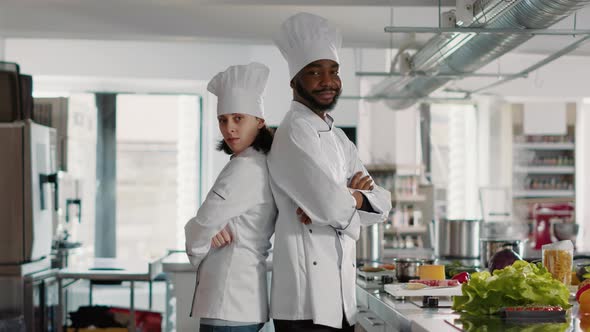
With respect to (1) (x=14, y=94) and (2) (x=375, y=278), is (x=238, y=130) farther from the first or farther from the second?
(1) (x=14, y=94)

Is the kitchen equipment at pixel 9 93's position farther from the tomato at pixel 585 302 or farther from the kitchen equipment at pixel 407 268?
the tomato at pixel 585 302

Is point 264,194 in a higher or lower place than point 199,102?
lower

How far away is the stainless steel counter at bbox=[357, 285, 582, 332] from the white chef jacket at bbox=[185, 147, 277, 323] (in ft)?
1.43

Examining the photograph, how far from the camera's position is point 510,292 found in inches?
92.2

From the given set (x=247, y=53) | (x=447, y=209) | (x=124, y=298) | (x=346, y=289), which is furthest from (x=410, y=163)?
(x=346, y=289)

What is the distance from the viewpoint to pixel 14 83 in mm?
4543

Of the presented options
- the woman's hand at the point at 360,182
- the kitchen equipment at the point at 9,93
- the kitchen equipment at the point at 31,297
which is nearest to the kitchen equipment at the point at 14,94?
the kitchen equipment at the point at 9,93

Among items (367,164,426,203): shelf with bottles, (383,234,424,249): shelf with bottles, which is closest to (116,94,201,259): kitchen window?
(367,164,426,203): shelf with bottles

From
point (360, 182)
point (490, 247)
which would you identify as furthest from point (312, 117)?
point (490, 247)

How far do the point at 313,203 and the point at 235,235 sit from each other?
11.1 inches

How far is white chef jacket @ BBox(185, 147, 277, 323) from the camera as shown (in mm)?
2486

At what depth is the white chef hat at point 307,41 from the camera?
2600 millimetres

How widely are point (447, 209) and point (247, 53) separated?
352 centimetres

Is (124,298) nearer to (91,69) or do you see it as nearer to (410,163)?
(91,69)
